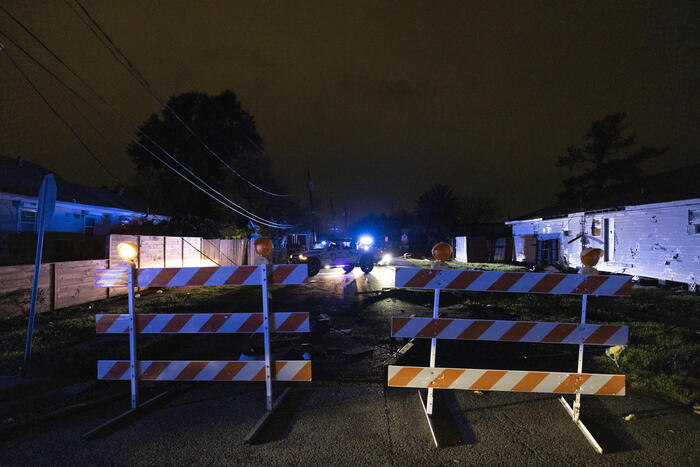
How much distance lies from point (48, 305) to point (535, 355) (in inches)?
458

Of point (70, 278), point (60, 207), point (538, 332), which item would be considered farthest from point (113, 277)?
point (60, 207)

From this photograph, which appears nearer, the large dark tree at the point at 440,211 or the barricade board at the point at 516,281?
the barricade board at the point at 516,281

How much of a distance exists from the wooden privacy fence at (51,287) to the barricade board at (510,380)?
998cm

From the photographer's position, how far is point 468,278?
3.88 metres

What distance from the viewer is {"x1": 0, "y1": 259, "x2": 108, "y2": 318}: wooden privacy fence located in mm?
8836

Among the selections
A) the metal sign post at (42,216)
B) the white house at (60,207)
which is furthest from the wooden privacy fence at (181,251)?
the white house at (60,207)

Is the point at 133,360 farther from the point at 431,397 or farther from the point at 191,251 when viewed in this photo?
the point at 191,251

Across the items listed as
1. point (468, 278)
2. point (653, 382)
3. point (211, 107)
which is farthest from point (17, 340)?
point (211, 107)

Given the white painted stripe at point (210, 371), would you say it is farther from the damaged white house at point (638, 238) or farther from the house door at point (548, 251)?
the house door at point (548, 251)

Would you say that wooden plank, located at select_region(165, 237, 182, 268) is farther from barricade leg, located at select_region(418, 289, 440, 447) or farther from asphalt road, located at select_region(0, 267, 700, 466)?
barricade leg, located at select_region(418, 289, 440, 447)

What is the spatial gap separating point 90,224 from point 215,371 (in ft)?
82.2

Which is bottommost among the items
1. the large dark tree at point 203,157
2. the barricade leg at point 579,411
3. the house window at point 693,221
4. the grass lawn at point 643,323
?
the grass lawn at point 643,323

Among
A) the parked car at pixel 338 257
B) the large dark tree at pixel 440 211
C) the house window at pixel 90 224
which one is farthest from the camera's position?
the large dark tree at pixel 440 211

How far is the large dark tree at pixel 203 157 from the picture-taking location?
33.0m
